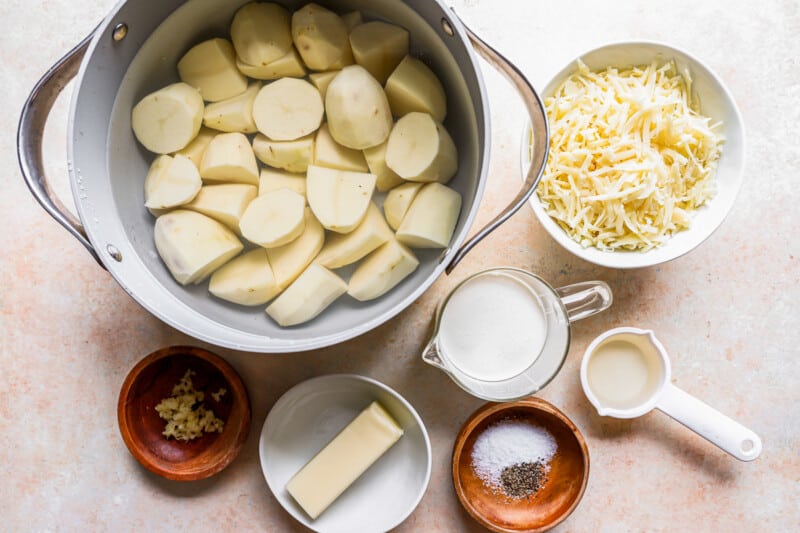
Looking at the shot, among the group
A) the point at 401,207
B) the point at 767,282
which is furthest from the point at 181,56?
the point at 767,282

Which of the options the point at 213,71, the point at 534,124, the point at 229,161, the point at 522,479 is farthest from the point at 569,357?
the point at 213,71

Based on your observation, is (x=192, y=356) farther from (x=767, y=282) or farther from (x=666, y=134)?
(x=767, y=282)

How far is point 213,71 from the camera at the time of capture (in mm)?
1251

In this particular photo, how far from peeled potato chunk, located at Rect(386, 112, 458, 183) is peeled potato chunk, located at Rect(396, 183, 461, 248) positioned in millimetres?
33

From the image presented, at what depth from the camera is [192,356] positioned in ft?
4.36

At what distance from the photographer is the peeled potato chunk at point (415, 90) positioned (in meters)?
1.21

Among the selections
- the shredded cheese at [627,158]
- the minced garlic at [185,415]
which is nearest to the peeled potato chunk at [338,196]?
the shredded cheese at [627,158]

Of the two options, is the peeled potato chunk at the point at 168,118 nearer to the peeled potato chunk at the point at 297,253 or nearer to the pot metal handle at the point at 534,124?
the peeled potato chunk at the point at 297,253

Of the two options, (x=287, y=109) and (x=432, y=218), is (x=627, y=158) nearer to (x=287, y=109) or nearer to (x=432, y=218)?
(x=432, y=218)

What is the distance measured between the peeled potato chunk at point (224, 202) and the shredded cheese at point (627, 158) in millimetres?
533

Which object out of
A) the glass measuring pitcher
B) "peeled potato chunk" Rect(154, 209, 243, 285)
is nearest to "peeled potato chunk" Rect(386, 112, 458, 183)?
the glass measuring pitcher

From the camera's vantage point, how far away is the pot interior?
43.6 inches

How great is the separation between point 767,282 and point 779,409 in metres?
0.26

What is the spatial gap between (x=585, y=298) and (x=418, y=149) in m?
0.43
